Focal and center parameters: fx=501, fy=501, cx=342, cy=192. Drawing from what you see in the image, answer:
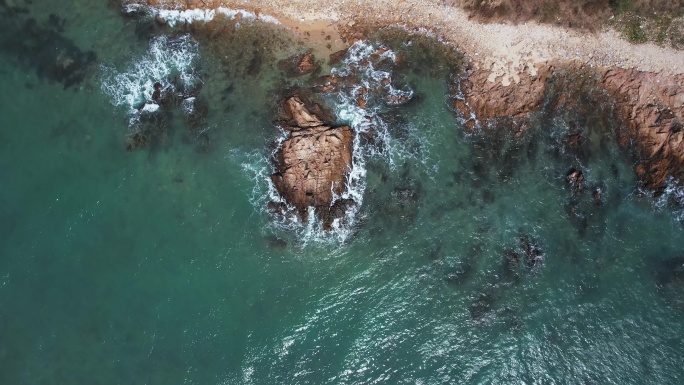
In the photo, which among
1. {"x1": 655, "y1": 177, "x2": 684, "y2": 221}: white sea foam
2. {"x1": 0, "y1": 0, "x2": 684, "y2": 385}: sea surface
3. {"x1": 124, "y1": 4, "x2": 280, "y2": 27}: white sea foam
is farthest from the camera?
{"x1": 124, "y1": 4, "x2": 280, "y2": 27}: white sea foam

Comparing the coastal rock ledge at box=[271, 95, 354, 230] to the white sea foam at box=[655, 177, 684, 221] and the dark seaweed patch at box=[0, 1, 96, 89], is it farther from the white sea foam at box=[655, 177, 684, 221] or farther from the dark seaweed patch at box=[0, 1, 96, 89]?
the white sea foam at box=[655, 177, 684, 221]

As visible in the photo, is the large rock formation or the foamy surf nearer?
the foamy surf

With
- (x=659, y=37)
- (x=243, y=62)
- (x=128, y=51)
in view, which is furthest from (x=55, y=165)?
(x=659, y=37)

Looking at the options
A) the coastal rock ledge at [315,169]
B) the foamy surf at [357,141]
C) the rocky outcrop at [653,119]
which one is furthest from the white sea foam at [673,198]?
the coastal rock ledge at [315,169]

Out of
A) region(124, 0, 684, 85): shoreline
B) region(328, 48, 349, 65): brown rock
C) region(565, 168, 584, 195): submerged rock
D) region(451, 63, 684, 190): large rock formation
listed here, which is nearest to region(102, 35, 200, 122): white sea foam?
region(124, 0, 684, 85): shoreline

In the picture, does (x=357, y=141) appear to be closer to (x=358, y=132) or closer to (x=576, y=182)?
(x=358, y=132)

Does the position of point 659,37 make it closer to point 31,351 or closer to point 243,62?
point 243,62
